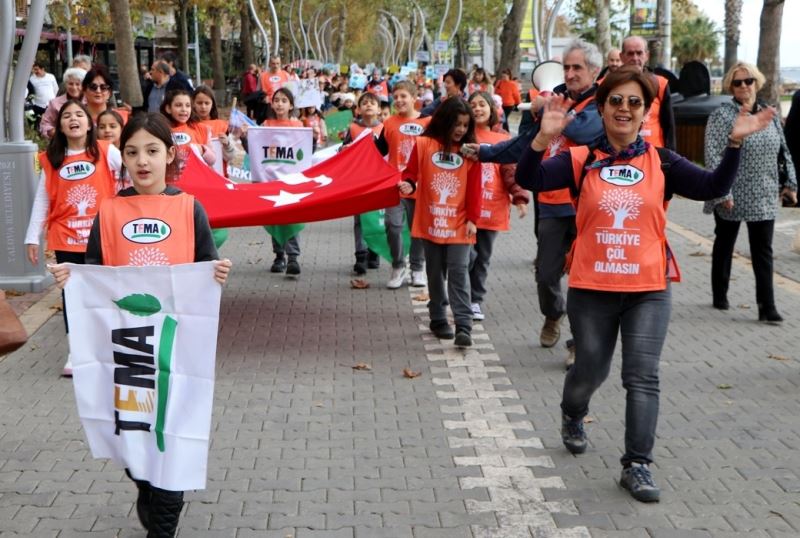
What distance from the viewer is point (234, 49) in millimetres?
72312

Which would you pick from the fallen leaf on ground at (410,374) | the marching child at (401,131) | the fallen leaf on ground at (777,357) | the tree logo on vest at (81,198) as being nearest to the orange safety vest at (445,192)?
the fallen leaf on ground at (410,374)

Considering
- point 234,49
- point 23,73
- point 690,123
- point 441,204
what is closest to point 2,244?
point 23,73

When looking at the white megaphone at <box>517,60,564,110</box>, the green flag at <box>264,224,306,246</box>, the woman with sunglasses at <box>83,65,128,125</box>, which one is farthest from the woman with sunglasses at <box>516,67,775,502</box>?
the green flag at <box>264,224,306,246</box>

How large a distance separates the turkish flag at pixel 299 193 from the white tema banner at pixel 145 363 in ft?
14.0

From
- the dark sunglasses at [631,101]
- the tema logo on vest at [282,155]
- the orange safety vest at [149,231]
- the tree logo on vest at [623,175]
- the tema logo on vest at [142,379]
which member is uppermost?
the dark sunglasses at [631,101]

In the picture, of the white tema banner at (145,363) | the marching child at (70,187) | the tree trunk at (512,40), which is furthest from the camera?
the tree trunk at (512,40)

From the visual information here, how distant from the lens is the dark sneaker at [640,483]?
5324 millimetres

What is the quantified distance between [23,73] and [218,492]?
662 cm

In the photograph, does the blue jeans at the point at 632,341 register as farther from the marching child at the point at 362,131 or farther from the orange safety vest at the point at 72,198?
the marching child at the point at 362,131

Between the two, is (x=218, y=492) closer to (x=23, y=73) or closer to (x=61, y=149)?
(x=61, y=149)

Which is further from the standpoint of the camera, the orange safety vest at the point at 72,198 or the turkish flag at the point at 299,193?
the turkish flag at the point at 299,193

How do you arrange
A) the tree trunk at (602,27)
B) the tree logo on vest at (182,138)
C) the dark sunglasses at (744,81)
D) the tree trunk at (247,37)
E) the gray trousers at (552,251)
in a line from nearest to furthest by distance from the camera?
the gray trousers at (552,251)
the dark sunglasses at (744,81)
the tree logo on vest at (182,138)
the tree trunk at (602,27)
the tree trunk at (247,37)

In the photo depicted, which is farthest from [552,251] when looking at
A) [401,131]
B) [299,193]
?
[401,131]

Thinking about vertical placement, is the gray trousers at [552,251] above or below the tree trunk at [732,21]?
below
